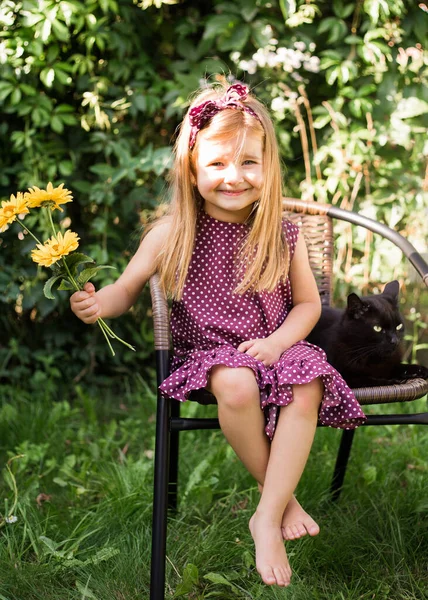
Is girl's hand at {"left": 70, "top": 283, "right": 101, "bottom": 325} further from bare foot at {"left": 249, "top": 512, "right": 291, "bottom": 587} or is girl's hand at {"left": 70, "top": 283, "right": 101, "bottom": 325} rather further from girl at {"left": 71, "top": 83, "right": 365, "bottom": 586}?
bare foot at {"left": 249, "top": 512, "right": 291, "bottom": 587}

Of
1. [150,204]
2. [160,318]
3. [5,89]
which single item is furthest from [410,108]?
[160,318]

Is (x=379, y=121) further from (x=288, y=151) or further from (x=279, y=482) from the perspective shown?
(x=279, y=482)

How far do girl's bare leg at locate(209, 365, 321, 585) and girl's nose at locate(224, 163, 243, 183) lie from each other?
0.46m

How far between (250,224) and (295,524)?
75 centimetres

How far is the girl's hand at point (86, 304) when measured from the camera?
1604 millimetres

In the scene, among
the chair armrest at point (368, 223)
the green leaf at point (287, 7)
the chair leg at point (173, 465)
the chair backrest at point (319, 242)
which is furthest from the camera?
the green leaf at point (287, 7)

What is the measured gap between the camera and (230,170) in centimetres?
176

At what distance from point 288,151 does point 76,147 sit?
2.70 feet

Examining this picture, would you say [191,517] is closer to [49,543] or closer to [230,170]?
[49,543]

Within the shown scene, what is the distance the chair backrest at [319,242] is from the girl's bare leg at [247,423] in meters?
0.69

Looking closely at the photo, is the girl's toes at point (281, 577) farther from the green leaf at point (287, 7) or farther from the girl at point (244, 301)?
the green leaf at point (287, 7)

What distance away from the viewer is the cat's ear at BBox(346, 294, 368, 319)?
187 centimetres

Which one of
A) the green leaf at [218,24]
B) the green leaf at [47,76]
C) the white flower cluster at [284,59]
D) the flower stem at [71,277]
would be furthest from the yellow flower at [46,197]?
the white flower cluster at [284,59]

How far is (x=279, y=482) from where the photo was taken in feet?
5.03
